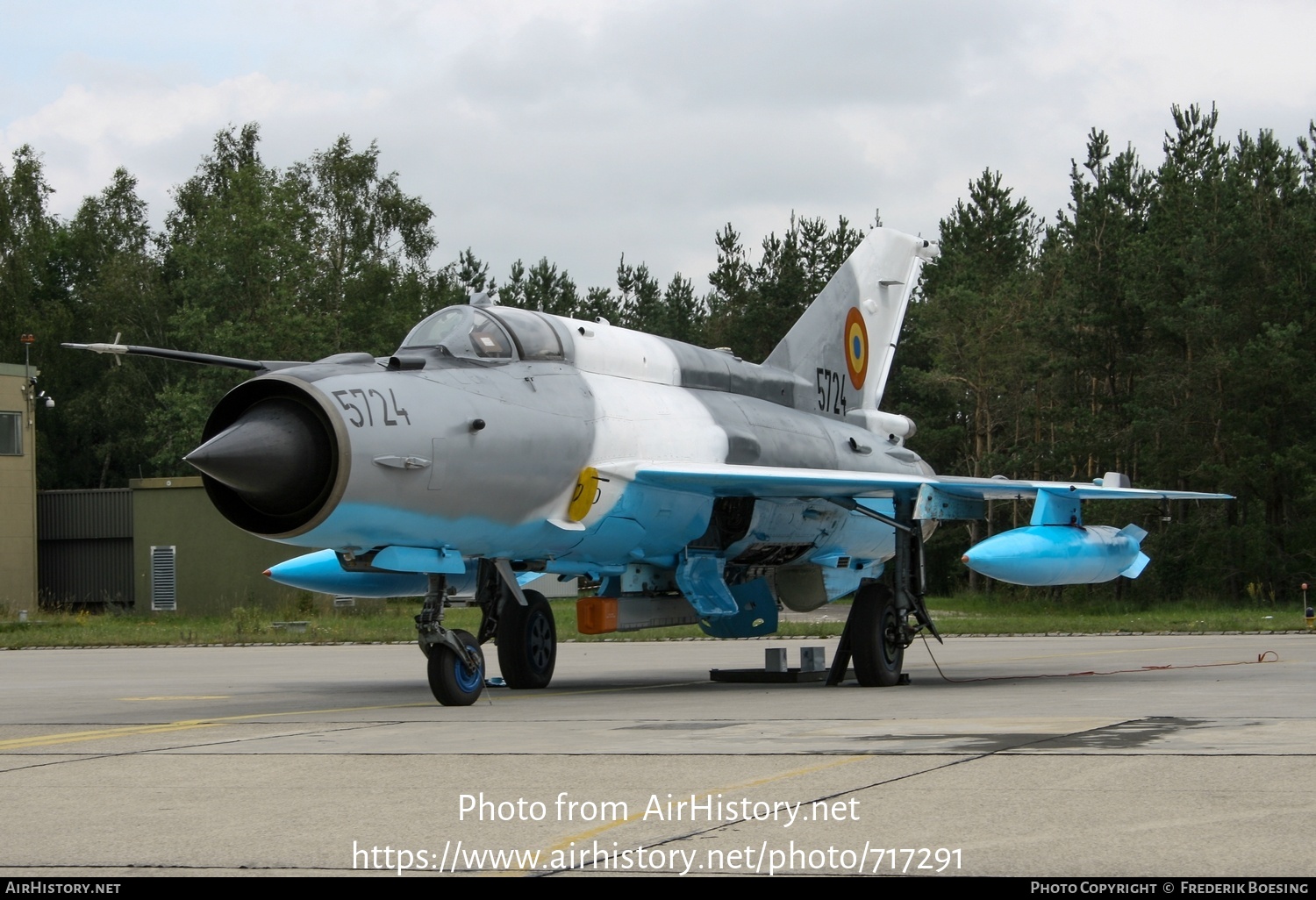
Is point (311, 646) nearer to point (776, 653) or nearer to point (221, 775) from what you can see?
point (776, 653)

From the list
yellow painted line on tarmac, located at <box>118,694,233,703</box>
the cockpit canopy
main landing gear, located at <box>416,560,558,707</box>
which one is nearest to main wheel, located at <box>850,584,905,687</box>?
main landing gear, located at <box>416,560,558,707</box>

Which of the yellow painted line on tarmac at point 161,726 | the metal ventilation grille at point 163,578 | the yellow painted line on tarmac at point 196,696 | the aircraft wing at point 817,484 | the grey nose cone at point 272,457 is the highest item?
the grey nose cone at point 272,457

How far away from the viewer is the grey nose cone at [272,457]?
31.5 feet

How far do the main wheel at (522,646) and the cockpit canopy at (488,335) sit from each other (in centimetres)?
273

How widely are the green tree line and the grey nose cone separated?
33915 millimetres

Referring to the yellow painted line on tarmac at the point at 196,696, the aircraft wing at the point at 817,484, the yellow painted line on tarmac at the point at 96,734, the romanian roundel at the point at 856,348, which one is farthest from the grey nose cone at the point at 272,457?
the romanian roundel at the point at 856,348

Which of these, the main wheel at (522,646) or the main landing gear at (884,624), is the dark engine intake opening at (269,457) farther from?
the main landing gear at (884,624)

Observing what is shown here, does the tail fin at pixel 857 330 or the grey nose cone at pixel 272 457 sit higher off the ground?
the tail fin at pixel 857 330

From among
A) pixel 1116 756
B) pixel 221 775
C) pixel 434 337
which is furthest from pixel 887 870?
pixel 434 337

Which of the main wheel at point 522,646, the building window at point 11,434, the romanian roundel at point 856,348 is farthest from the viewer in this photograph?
the building window at point 11,434

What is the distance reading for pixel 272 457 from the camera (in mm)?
9742

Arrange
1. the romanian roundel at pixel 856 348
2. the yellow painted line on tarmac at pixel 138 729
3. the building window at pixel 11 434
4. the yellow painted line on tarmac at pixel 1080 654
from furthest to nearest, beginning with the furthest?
the building window at pixel 11 434 < the yellow painted line on tarmac at pixel 1080 654 < the romanian roundel at pixel 856 348 < the yellow painted line on tarmac at pixel 138 729

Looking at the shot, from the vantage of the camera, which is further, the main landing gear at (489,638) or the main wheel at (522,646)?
the main wheel at (522,646)

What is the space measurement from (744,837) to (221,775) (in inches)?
124
